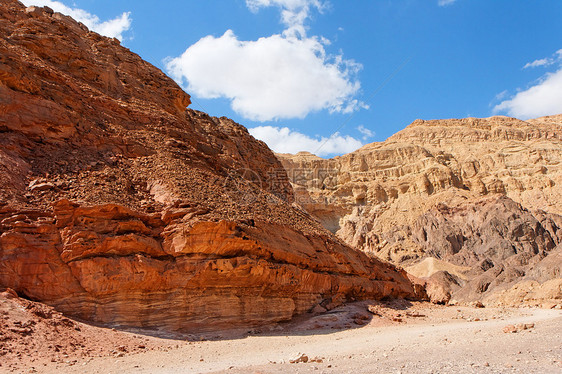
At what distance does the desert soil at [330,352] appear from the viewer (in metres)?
10.2

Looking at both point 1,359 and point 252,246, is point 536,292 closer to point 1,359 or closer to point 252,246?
point 252,246

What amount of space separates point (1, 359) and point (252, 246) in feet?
29.6

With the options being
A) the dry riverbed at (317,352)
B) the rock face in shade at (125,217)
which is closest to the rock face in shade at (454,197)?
the dry riverbed at (317,352)

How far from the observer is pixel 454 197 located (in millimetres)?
77312

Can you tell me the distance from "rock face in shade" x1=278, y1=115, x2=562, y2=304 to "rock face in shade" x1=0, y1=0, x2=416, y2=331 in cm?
2445

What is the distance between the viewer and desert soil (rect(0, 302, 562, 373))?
10.2 metres

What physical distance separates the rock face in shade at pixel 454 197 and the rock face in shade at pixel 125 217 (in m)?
24.4

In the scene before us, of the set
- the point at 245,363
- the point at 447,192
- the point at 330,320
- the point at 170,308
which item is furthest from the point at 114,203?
the point at 447,192

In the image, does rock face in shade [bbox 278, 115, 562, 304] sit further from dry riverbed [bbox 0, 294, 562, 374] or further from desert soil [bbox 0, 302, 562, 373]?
dry riverbed [bbox 0, 294, 562, 374]

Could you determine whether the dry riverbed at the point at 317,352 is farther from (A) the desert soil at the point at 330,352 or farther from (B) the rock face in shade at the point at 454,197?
(B) the rock face in shade at the point at 454,197

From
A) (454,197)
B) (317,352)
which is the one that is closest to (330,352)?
(317,352)

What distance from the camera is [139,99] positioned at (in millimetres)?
25234

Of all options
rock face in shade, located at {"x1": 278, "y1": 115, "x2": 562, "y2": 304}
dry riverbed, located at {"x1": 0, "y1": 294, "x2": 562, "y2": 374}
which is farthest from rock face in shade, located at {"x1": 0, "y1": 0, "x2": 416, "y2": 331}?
rock face in shade, located at {"x1": 278, "y1": 115, "x2": 562, "y2": 304}

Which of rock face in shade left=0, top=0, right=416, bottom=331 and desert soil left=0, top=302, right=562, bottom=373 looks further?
rock face in shade left=0, top=0, right=416, bottom=331
